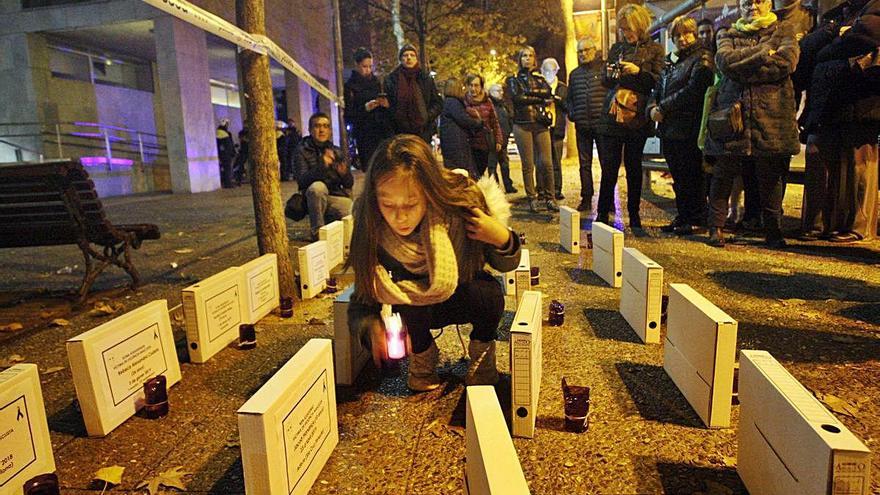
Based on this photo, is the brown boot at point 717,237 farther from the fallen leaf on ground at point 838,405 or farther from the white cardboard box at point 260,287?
the white cardboard box at point 260,287

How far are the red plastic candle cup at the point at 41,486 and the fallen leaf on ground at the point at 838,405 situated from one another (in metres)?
3.01

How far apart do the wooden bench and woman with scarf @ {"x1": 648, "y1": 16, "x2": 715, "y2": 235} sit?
516 centimetres

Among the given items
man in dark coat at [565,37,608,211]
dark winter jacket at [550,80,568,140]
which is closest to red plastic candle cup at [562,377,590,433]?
man in dark coat at [565,37,608,211]

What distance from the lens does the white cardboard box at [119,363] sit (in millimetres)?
2516

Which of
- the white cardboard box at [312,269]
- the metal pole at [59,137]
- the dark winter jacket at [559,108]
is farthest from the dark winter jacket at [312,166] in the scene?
the metal pole at [59,137]

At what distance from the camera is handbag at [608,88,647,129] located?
6.34 meters

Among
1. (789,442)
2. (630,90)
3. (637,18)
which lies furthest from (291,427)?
(637,18)

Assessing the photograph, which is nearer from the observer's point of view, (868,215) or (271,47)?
(271,47)

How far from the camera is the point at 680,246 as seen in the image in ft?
19.6

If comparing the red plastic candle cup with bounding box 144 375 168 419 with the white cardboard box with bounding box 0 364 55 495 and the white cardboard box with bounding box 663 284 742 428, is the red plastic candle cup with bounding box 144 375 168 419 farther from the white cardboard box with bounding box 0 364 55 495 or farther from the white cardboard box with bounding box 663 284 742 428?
the white cardboard box with bounding box 663 284 742 428

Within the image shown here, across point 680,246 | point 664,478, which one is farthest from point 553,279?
point 664,478

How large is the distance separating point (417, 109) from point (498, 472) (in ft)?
19.4

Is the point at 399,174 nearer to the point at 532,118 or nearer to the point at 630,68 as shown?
the point at 630,68

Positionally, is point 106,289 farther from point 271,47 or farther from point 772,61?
point 772,61
